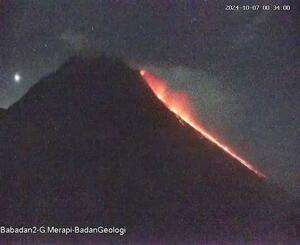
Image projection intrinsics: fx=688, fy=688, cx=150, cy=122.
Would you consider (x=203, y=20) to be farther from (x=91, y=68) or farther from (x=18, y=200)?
(x=18, y=200)

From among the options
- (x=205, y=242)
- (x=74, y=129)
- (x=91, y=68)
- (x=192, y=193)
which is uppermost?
(x=91, y=68)

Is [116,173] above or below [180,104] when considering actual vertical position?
below

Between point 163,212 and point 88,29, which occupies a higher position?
point 88,29

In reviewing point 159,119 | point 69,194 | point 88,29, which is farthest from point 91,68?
point 69,194
